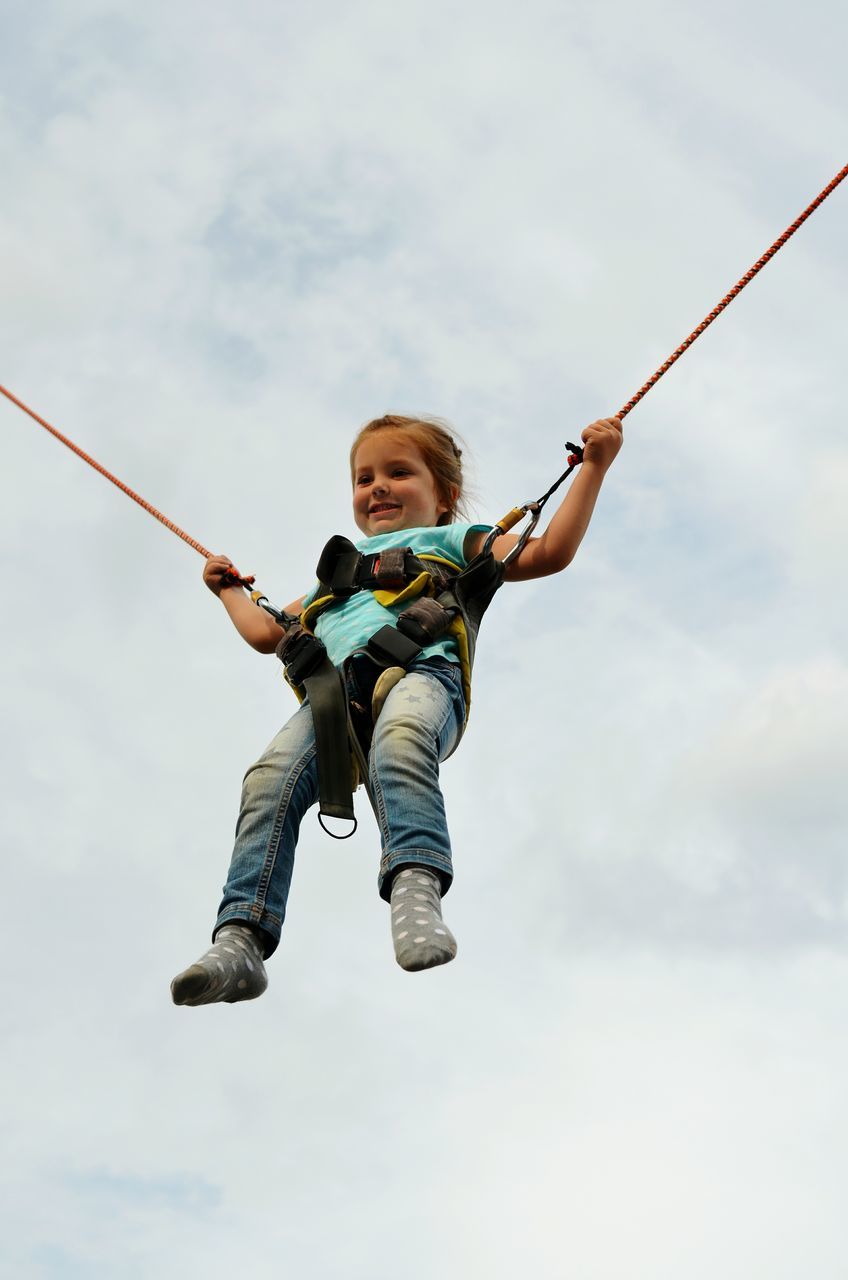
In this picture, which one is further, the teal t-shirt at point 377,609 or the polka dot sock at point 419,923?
the teal t-shirt at point 377,609

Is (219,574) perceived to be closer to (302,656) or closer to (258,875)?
(302,656)

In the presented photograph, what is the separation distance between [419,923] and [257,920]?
755mm

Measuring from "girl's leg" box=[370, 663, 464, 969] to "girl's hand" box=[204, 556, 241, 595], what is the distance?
1499mm

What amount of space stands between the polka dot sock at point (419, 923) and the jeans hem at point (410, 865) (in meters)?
0.02

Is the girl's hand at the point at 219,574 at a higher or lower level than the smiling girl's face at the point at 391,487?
lower

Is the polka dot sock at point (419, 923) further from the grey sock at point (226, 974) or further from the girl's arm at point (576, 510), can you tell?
the girl's arm at point (576, 510)

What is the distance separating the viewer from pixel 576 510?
246 inches

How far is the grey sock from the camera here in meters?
5.00

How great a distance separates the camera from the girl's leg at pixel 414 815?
4.95 meters

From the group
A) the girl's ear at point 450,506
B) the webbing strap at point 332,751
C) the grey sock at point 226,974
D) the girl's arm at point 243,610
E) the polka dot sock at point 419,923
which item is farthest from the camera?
the girl's ear at point 450,506

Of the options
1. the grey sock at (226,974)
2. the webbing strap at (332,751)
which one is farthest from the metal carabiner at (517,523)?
the grey sock at (226,974)

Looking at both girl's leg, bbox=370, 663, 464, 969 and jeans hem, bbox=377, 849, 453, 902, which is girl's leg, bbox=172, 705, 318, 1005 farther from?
jeans hem, bbox=377, 849, 453, 902

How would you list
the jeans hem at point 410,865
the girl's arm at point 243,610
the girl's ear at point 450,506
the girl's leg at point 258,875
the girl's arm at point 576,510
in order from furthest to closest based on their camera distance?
the girl's ear at point 450,506, the girl's arm at point 243,610, the girl's arm at point 576,510, the jeans hem at point 410,865, the girl's leg at point 258,875

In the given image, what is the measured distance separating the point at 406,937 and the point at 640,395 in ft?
8.71
